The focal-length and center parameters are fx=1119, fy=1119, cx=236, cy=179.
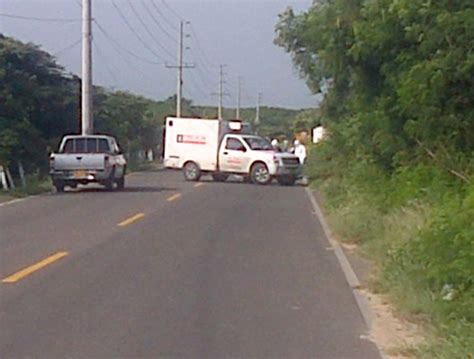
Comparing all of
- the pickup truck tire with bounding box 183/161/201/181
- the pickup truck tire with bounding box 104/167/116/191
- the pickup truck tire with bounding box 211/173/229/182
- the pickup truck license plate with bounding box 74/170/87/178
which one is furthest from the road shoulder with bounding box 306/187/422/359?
the pickup truck tire with bounding box 211/173/229/182

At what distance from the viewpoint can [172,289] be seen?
1321cm

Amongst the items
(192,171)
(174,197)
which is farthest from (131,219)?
(192,171)

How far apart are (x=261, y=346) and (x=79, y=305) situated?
2.82m

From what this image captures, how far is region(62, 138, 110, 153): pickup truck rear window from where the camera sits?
1319 inches

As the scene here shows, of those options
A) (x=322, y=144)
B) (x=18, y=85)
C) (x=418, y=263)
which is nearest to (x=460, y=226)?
(x=418, y=263)

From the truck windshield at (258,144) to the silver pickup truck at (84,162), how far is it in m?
9.58

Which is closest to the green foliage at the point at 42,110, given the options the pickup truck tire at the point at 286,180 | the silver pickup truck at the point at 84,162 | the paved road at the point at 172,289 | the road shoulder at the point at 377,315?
the silver pickup truck at the point at 84,162

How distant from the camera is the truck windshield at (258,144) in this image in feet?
141

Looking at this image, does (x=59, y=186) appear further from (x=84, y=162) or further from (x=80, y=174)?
→ (x=84, y=162)

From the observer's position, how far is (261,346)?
985 centimetres

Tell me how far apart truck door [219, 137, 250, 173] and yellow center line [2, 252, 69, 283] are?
86.0 ft

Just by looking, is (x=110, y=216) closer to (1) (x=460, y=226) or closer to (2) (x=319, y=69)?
(2) (x=319, y=69)

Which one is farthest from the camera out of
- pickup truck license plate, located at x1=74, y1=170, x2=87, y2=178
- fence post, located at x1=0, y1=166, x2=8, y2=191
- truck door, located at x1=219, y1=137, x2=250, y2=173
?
truck door, located at x1=219, y1=137, x2=250, y2=173

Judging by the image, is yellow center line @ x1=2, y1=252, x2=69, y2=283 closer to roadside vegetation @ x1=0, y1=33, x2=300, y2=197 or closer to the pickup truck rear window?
roadside vegetation @ x1=0, y1=33, x2=300, y2=197
